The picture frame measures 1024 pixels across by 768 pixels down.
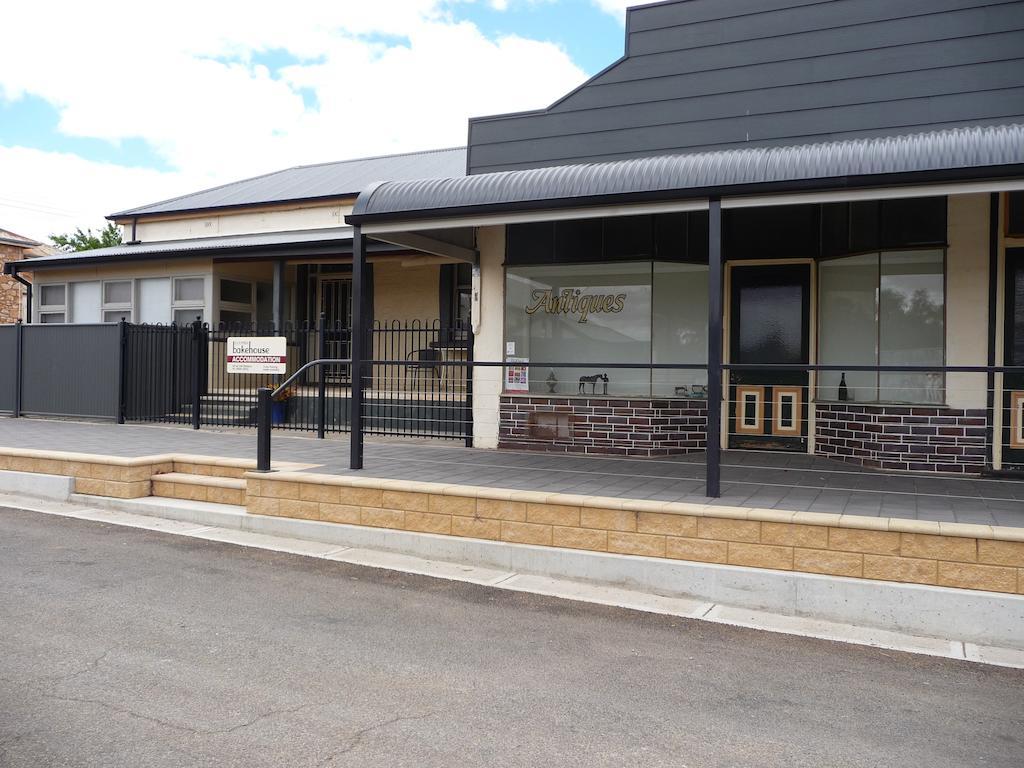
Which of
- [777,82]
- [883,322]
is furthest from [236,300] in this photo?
[883,322]

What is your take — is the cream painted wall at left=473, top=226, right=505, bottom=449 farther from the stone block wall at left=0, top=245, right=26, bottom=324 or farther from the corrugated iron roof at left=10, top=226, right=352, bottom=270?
the stone block wall at left=0, top=245, right=26, bottom=324

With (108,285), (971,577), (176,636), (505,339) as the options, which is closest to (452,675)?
(176,636)

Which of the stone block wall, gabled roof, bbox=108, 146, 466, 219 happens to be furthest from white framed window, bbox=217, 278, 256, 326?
the stone block wall

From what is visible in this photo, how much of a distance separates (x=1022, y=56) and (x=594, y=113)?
185 inches

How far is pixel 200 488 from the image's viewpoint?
835cm

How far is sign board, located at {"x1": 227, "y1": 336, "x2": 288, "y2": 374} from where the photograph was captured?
1083 cm

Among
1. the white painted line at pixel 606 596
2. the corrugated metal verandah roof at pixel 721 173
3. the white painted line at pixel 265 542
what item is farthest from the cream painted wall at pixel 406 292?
the white painted line at pixel 606 596

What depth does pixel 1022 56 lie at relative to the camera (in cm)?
836

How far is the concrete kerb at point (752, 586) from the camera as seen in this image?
4.90 meters

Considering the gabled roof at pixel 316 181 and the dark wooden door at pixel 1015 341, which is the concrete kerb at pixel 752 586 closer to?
the dark wooden door at pixel 1015 341

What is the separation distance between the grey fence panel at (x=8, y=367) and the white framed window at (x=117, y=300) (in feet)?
8.55

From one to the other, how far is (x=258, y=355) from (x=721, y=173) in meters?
7.00

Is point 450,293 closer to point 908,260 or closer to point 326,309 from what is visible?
point 326,309

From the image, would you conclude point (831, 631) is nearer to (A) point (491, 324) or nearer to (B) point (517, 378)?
(B) point (517, 378)
